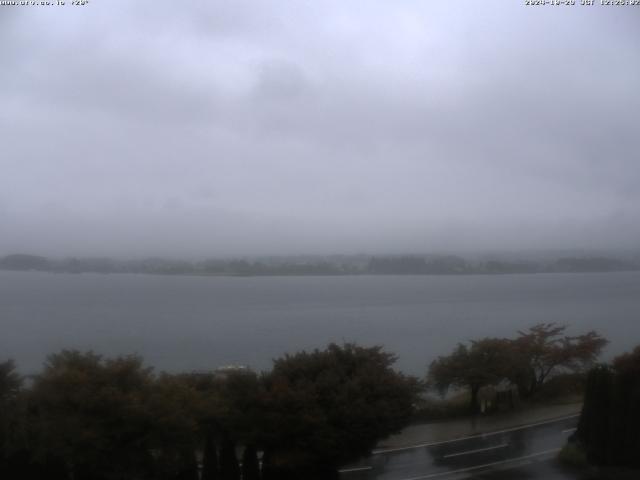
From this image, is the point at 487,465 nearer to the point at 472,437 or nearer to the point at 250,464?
the point at 472,437

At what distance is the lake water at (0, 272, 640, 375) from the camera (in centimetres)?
3291

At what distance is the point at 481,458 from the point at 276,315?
33.6 meters

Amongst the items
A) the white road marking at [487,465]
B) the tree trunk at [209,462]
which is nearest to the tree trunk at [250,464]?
the tree trunk at [209,462]

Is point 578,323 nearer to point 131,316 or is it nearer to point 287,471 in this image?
point 131,316

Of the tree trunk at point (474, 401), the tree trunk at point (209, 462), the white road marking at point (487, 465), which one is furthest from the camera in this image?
the tree trunk at point (474, 401)

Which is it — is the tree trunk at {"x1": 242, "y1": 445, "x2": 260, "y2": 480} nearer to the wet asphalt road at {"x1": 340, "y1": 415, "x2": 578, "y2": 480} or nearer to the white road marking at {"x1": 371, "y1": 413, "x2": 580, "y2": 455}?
the wet asphalt road at {"x1": 340, "y1": 415, "x2": 578, "y2": 480}

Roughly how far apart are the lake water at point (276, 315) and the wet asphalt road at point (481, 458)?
11133 mm

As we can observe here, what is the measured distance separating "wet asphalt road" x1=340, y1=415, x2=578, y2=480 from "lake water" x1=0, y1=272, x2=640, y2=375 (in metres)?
11.1

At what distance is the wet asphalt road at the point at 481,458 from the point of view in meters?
13.6

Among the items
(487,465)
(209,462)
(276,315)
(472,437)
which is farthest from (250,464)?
(276,315)

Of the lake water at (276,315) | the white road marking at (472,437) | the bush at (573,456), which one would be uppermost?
the lake water at (276,315)

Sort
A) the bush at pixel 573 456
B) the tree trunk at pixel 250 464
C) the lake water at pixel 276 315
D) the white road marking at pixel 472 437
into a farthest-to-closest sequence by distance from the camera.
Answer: the lake water at pixel 276 315 → the white road marking at pixel 472 437 → the bush at pixel 573 456 → the tree trunk at pixel 250 464

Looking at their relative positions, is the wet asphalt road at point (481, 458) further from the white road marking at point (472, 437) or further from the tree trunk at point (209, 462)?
the tree trunk at point (209, 462)

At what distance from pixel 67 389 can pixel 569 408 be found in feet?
44.6
